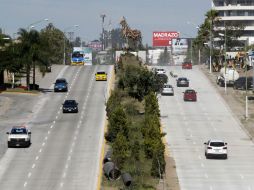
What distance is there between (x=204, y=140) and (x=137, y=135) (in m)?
8.17

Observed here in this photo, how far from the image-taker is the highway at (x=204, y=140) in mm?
64750

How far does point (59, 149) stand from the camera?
7581cm

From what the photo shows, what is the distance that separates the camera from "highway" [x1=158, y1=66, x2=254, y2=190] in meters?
64.8

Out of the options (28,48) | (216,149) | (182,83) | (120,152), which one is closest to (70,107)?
(28,48)

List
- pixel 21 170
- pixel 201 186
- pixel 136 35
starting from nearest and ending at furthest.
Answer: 1. pixel 201 186
2. pixel 21 170
3. pixel 136 35

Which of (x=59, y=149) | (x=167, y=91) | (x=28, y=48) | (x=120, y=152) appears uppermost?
(x=28, y=48)

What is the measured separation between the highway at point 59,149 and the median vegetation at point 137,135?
2178 millimetres

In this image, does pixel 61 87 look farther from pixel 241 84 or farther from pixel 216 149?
pixel 216 149

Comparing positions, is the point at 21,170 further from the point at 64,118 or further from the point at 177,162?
the point at 64,118

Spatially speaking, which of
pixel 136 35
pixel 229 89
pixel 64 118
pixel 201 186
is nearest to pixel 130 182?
pixel 201 186

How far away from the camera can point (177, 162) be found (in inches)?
2847

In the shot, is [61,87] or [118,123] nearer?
[118,123]

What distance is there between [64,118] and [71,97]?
63.0ft

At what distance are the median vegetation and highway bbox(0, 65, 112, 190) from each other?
2.18 metres
